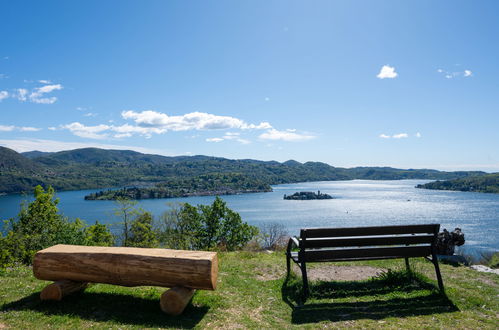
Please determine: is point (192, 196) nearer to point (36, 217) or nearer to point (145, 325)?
point (36, 217)

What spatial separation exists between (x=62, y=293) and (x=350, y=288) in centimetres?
581

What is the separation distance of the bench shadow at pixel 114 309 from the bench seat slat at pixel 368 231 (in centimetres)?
245

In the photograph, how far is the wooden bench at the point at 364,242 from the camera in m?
5.90

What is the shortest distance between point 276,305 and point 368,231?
2350mm

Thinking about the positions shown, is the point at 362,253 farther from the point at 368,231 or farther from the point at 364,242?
the point at 368,231

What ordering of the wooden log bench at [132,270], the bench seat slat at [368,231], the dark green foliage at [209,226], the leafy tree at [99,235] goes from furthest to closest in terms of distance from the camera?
1. the dark green foliage at [209,226]
2. the leafy tree at [99,235]
3. the bench seat slat at [368,231]
4. the wooden log bench at [132,270]

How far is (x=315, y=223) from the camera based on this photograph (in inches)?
3063

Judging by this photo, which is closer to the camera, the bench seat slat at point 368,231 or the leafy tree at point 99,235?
the bench seat slat at point 368,231

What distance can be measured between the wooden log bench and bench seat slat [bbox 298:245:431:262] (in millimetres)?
1997

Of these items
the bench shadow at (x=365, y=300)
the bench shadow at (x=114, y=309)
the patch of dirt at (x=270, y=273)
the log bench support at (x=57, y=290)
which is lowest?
the patch of dirt at (x=270, y=273)

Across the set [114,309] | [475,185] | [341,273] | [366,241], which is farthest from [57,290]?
[475,185]

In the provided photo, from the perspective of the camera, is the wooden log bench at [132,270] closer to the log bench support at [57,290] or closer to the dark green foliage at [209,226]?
the log bench support at [57,290]

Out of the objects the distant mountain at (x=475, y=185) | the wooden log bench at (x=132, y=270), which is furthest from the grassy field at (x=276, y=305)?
the distant mountain at (x=475, y=185)

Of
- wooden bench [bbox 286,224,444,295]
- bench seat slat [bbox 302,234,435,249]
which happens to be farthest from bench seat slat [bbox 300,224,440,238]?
bench seat slat [bbox 302,234,435,249]
